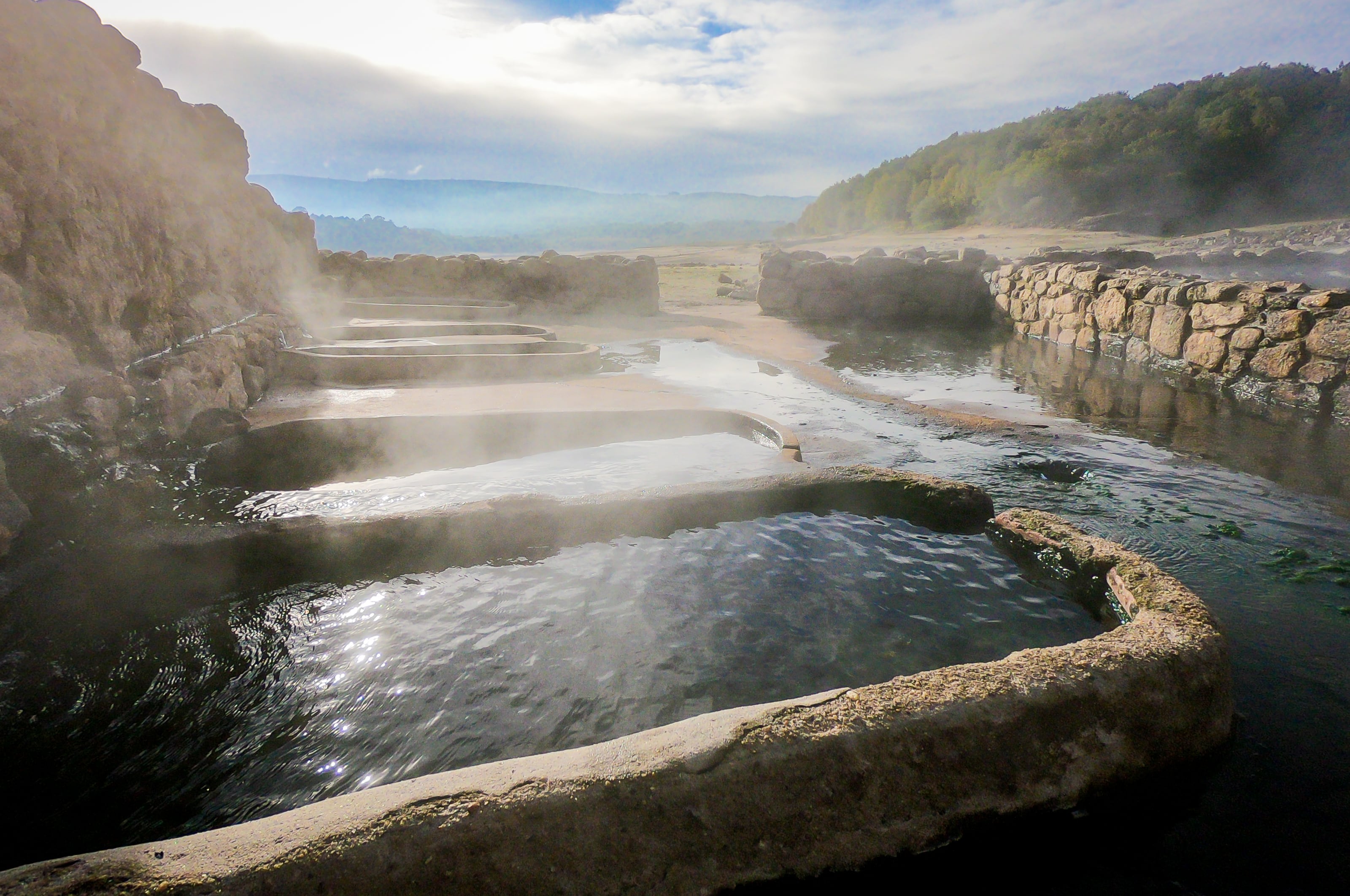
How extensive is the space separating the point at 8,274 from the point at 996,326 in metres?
17.4

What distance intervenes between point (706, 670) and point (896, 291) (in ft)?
52.4

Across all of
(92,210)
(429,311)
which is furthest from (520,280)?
(92,210)

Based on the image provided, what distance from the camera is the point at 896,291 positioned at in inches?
679

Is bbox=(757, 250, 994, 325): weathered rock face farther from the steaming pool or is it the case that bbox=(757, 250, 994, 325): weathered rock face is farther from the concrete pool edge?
the concrete pool edge

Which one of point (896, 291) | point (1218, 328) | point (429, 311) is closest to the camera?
point (1218, 328)

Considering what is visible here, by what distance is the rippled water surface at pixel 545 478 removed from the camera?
16.4ft

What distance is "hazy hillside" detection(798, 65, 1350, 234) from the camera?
100ft

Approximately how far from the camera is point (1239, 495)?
538 centimetres

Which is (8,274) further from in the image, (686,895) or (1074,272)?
(1074,272)

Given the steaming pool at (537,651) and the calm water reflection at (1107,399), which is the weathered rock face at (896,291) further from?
the steaming pool at (537,651)

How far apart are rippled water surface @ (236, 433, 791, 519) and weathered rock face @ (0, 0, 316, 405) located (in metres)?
1.94

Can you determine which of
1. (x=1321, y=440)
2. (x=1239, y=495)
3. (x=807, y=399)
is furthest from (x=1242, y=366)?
(x=807, y=399)

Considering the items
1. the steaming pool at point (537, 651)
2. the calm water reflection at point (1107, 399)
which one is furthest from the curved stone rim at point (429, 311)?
the steaming pool at point (537, 651)

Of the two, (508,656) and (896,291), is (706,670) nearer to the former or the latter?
(508,656)
